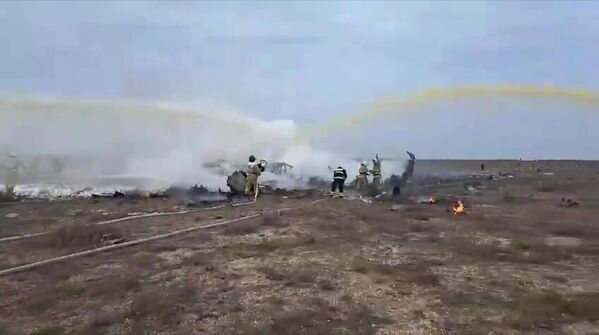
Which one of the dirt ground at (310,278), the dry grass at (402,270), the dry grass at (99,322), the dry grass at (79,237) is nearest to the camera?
the dry grass at (99,322)

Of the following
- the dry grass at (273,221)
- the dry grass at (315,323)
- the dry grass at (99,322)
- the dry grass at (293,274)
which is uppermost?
the dry grass at (273,221)

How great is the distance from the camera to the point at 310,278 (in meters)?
11.2

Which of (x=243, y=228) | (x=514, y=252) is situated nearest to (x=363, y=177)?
(x=243, y=228)

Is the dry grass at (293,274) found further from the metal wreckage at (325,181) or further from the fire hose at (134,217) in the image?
the metal wreckage at (325,181)

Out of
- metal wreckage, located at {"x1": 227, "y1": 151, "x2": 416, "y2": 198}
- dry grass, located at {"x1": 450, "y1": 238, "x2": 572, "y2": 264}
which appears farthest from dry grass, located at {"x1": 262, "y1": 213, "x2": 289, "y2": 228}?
metal wreckage, located at {"x1": 227, "y1": 151, "x2": 416, "y2": 198}

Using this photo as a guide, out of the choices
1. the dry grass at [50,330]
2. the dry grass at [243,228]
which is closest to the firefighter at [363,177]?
the dry grass at [243,228]

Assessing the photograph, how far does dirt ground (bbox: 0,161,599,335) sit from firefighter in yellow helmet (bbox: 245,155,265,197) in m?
6.50

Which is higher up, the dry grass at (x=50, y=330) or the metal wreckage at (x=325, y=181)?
the metal wreckage at (x=325, y=181)

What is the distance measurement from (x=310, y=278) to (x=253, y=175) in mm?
16091

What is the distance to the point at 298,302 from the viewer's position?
31.4ft

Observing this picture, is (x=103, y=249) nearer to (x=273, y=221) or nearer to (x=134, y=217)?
(x=134, y=217)

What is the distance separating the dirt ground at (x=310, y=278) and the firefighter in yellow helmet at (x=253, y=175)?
256 inches

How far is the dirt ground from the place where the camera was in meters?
8.60

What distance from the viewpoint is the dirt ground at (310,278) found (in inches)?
339
